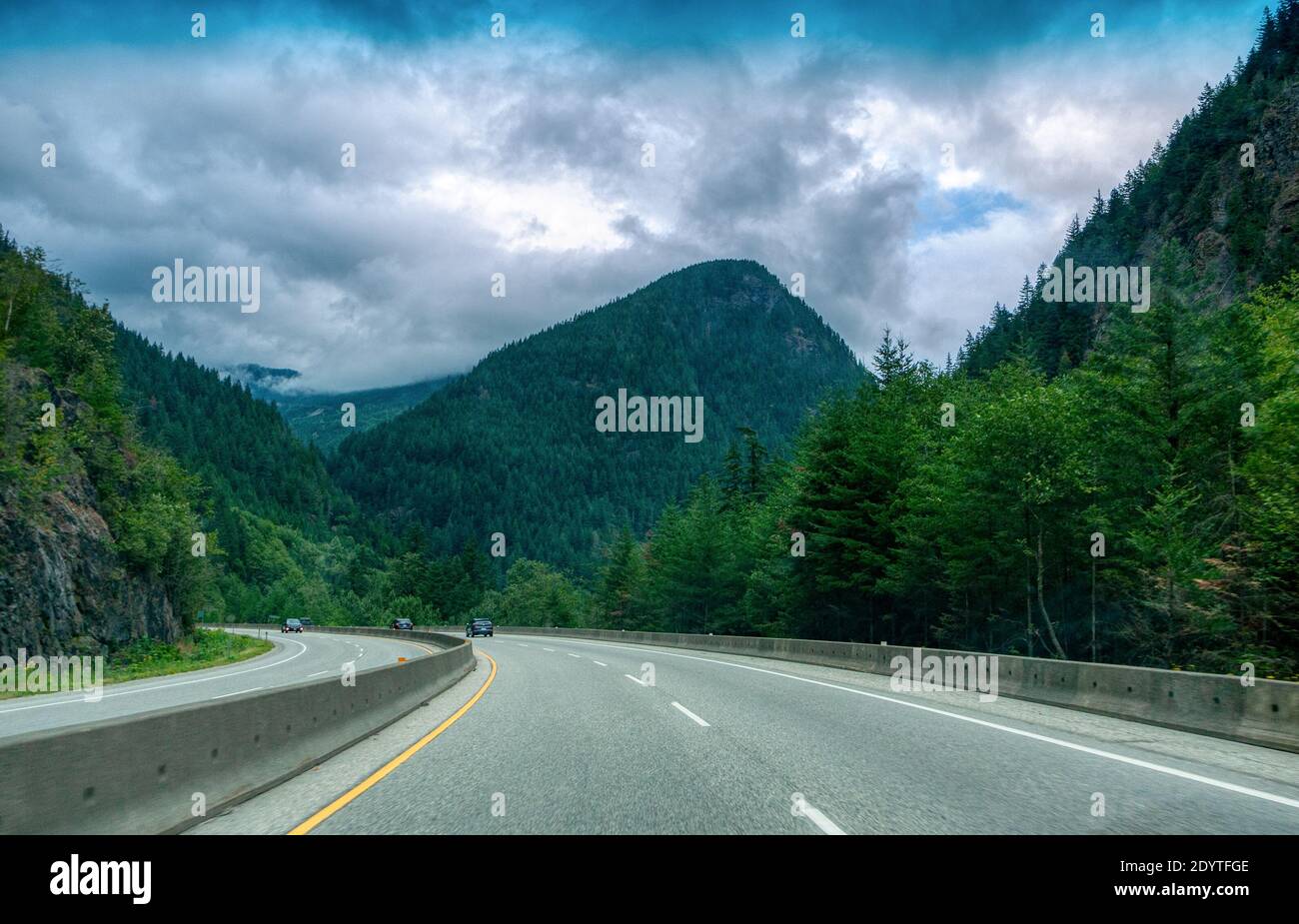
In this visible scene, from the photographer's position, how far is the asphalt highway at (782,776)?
6.36 meters

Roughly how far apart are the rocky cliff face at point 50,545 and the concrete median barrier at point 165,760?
2954 cm

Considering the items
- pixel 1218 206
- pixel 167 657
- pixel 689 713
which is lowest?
pixel 167 657

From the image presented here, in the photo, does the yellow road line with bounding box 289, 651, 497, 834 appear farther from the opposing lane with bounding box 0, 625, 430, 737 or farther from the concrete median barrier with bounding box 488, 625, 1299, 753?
the concrete median barrier with bounding box 488, 625, 1299, 753

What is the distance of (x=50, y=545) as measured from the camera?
37781mm

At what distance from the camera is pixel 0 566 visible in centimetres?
3272

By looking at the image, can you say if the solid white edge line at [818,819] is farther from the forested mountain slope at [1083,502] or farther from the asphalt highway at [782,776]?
the forested mountain slope at [1083,502]

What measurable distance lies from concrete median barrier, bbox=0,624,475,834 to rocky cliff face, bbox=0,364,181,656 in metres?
29.5

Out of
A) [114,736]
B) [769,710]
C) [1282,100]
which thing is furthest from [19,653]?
[1282,100]

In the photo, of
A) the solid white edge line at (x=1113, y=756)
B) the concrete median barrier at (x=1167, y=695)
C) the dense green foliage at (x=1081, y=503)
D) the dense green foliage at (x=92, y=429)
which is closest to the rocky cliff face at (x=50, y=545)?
the dense green foliage at (x=92, y=429)

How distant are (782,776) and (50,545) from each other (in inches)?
1550

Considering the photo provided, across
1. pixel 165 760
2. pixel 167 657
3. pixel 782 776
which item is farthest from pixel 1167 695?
pixel 167 657

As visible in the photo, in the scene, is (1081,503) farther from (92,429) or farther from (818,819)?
(92,429)
